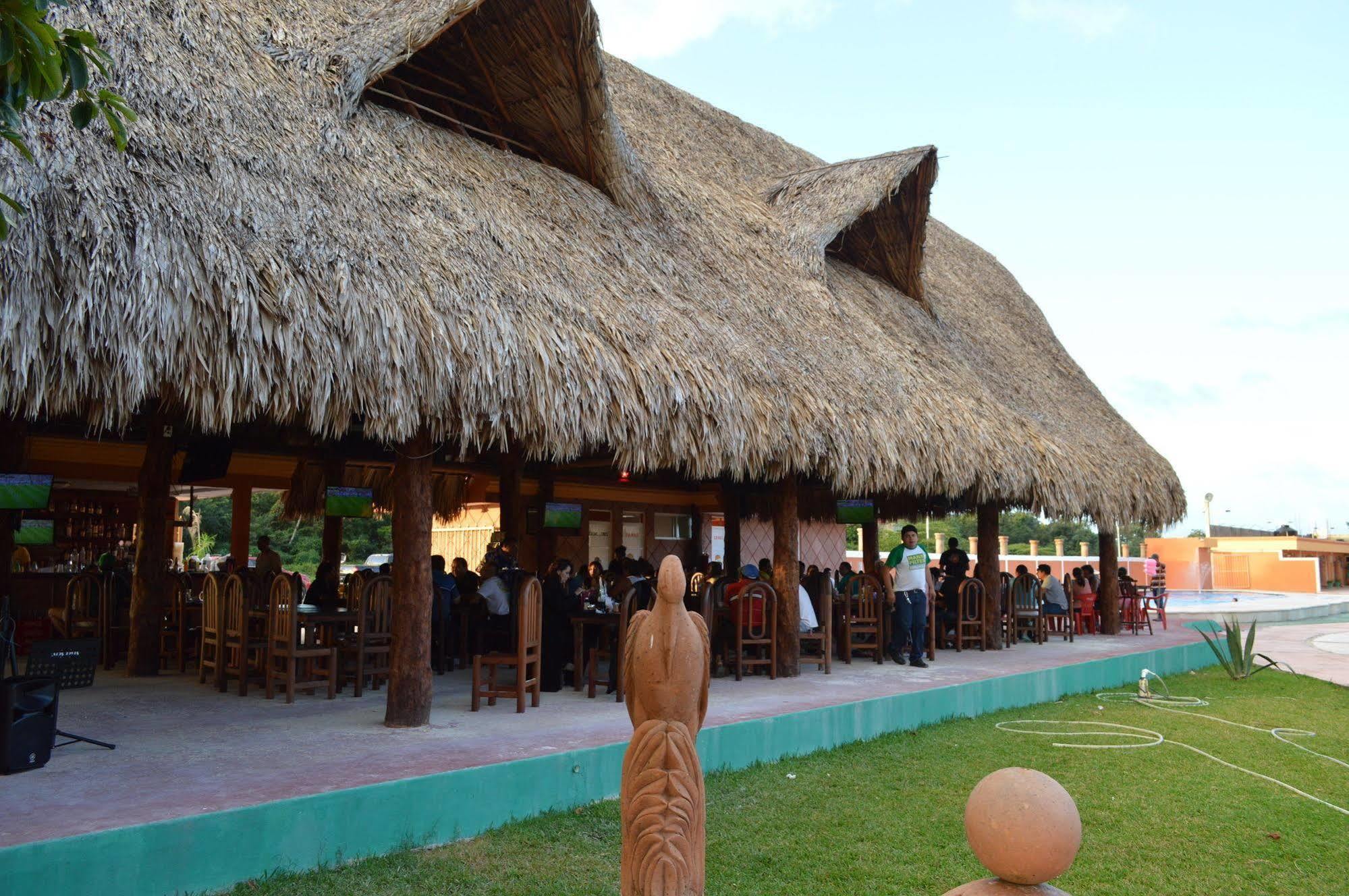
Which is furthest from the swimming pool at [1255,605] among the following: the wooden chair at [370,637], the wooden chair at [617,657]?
the wooden chair at [370,637]

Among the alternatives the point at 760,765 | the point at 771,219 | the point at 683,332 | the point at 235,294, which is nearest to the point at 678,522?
the point at 771,219

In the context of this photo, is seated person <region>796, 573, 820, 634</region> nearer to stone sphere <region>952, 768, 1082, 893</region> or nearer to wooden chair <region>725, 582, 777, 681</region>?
wooden chair <region>725, 582, 777, 681</region>

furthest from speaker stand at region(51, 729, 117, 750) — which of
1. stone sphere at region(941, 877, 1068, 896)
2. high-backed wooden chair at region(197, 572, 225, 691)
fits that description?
stone sphere at region(941, 877, 1068, 896)

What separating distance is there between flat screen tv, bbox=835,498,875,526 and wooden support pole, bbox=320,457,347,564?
5994 mm

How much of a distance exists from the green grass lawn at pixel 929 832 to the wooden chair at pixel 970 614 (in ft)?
13.4

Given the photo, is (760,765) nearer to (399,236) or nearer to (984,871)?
(984,871)

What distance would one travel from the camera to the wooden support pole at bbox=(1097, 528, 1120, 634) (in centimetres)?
1438

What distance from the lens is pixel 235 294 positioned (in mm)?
5004

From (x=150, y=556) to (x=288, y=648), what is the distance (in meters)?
2.40

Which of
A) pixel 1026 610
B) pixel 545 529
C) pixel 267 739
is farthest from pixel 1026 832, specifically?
pixel 1026 610

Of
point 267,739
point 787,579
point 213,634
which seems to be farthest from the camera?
point 787,579

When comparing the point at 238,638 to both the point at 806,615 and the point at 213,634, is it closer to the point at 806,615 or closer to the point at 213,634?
the point at 213,634

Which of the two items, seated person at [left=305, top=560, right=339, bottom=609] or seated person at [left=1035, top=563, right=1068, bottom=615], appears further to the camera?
seated person at [left=1035, top=563, right=1068, bottom=615]

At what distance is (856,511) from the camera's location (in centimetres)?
1170
